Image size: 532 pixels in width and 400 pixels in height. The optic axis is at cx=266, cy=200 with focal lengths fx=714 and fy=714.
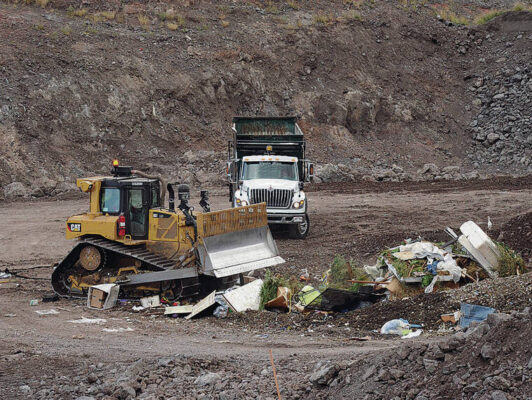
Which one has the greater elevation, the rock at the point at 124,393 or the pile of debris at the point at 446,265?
the pile of debris at the point at 446,265

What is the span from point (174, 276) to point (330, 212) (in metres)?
11.8

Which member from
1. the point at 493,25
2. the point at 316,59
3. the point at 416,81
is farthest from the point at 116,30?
the point at 493,25

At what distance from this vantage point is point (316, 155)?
32750mm

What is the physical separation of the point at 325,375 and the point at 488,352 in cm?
176

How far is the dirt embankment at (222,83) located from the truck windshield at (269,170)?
29.3ft

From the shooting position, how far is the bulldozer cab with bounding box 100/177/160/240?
1327 cm

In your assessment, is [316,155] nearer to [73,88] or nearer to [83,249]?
[73,88]

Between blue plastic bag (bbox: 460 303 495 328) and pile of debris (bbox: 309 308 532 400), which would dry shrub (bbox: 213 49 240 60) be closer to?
blue plastic bag (bbox: 460 303 495 328)

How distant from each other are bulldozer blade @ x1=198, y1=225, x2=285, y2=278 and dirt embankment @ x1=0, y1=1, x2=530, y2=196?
14684 mm

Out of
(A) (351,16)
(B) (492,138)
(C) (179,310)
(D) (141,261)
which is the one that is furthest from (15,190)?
(A) (351,16)

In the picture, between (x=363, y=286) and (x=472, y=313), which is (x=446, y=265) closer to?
(x=363, y=286)

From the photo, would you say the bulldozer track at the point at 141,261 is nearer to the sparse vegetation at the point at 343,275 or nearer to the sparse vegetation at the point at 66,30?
the sparse vegetation at the point at 343,275

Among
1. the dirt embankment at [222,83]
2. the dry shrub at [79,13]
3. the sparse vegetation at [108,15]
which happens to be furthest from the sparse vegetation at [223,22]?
the dry shrub at [79,13]

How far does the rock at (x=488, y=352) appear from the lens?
244 inches
